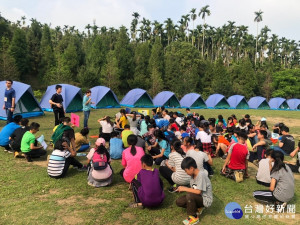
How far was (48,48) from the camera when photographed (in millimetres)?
39781

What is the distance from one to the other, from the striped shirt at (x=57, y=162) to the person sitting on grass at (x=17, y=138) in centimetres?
169

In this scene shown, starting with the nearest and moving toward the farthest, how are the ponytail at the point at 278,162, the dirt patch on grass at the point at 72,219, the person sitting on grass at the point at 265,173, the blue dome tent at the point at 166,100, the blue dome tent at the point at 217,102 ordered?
the dirt patch on grass at the point at 72,219, the ponytail at the point at 278,162, the person sitting on grass at the point at 265,173, the blue dome tent at the point at 166,100, the blue dome tent at the point at 217,102

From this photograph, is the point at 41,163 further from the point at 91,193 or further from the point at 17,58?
the point at 17,58

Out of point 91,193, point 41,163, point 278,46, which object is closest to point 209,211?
point 91,193

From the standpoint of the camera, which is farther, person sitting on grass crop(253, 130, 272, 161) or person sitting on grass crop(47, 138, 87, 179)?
person sitting on grass crop(253, 130, 272, 161)

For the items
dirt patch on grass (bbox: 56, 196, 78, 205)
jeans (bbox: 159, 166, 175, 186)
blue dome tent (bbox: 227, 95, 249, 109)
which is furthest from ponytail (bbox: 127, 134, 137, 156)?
blue dome tent (bbox: 227, 95, 249, 109)

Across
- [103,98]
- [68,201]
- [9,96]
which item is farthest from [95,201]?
[103,98]

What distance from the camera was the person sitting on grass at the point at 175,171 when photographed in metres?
4.45

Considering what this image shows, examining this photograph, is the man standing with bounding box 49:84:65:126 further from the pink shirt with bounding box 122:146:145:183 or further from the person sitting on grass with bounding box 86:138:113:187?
the pink shirt with bounding box 122:146:145:183

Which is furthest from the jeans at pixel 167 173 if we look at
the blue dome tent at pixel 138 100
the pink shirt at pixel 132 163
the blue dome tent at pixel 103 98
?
Answer: the blue dome tent at pixel 138 100

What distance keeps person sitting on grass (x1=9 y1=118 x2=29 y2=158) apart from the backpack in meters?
2.60

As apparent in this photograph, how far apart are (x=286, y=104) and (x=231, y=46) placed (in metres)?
33.6

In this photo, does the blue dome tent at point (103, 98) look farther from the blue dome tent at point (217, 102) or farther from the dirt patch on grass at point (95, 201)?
the dirt patch on grass at point (95, 201)

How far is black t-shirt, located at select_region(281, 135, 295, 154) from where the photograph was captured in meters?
6.54
